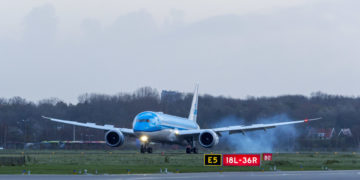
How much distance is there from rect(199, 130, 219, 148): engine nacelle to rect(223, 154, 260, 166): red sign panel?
62.5ft

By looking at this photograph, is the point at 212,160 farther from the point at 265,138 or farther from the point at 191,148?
the point at 265,138

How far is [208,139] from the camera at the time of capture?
218ft

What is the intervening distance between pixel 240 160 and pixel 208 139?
66.7 feet

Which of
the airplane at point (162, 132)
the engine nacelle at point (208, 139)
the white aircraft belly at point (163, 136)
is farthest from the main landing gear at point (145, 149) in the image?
the engine nacelle at point (208, 139)

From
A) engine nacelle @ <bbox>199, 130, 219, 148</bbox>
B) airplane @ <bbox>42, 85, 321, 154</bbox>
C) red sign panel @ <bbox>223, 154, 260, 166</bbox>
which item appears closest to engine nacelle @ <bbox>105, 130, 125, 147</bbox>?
airplane @ <bbox>42, 85, 321, 154</bbox>

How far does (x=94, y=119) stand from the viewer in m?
94.5

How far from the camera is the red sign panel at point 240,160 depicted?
149 feet

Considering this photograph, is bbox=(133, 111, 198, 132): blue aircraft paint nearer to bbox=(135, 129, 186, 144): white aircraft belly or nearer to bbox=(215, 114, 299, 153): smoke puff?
bbox=(135, 129, 186, 144): white aircraft belly

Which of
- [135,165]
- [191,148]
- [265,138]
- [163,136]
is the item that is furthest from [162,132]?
[135,165]

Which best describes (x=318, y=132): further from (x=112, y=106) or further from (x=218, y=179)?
(x=218, y=179)

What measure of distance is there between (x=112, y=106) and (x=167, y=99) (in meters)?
8.57

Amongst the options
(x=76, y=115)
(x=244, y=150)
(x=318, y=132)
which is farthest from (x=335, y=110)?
(x=76, y=115)

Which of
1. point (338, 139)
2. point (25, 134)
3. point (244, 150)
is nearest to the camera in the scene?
point (244, 150)

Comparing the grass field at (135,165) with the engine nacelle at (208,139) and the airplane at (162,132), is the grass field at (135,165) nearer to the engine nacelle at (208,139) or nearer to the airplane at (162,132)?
the airplane at (162,132)
